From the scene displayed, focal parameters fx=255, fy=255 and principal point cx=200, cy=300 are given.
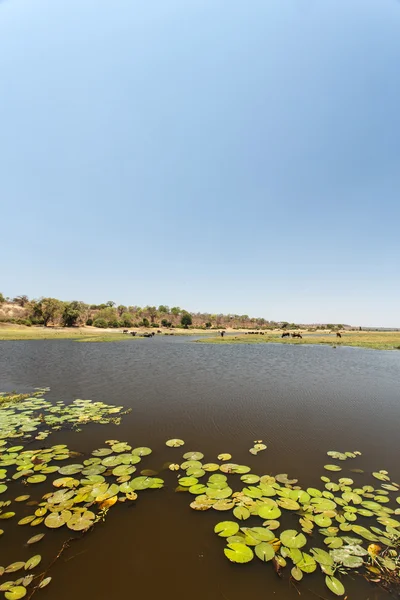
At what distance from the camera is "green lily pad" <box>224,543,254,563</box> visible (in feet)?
12.3

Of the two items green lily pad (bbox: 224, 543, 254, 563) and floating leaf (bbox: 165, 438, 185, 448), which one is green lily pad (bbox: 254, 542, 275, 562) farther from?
floating leaf (bbox: 165, 438, 185, 448)

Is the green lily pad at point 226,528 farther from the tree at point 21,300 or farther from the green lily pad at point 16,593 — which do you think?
the tree at point 21,300

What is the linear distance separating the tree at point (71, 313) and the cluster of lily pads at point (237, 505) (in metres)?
77.2

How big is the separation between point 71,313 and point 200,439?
79110mm

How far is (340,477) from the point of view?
6.18 meters

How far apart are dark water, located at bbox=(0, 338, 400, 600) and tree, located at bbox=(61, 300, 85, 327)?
60.9m

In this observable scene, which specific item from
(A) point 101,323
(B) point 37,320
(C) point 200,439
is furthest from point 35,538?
(A) point 101,323

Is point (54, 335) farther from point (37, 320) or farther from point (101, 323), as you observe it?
point (101, 323)

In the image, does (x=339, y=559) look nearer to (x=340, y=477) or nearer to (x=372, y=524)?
(x=372, y=524)

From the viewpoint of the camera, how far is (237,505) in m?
4.88

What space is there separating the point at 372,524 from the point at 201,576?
10.8 feet

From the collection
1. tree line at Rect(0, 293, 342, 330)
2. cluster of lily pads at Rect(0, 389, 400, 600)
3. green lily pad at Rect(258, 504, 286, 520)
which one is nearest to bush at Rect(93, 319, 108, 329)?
tree line at Rect(0, 293, 342, 330)

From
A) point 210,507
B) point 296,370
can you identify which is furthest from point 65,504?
point 296,370

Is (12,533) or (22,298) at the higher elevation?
(22,298)
